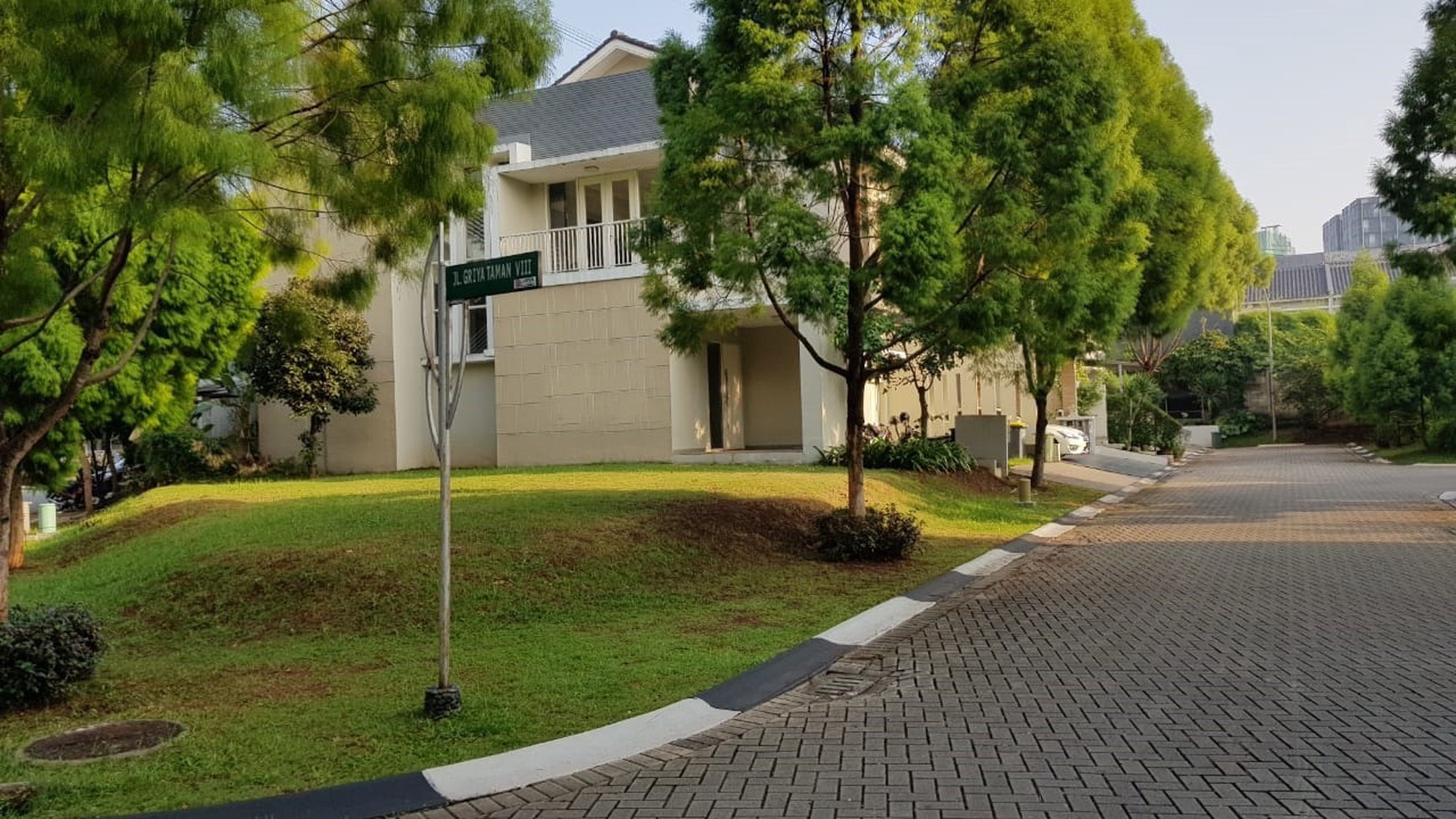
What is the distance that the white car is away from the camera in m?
32.8

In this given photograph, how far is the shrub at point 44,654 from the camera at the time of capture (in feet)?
21.1

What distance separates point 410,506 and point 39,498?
20580 millimetres

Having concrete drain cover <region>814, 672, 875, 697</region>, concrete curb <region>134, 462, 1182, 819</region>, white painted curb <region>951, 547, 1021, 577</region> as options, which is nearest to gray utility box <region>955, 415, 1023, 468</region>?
white painted curb <region>951, 547, 1021, 577</region>

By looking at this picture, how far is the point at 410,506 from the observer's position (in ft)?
44.9

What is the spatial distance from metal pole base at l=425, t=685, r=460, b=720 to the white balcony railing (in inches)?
626

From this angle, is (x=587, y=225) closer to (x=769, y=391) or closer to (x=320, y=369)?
(x=769, y=391)

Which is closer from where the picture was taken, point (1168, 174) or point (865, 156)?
point (865, 156)

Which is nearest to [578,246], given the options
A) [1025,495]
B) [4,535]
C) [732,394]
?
[732,394]

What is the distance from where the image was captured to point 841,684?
7.01m

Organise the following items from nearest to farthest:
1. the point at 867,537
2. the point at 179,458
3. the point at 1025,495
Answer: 1. the point at 867,537
2. the point at 1025,495
3. the point at 179,458

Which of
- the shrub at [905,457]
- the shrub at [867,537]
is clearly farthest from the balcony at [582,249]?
the shrub at [867,537]

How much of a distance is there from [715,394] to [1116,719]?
59.6 ft

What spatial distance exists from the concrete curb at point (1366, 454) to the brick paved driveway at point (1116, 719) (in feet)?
87.5

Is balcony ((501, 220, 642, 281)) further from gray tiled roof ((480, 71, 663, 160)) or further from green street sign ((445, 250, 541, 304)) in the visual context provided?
green street sign ((445, 250, 541, 304))
